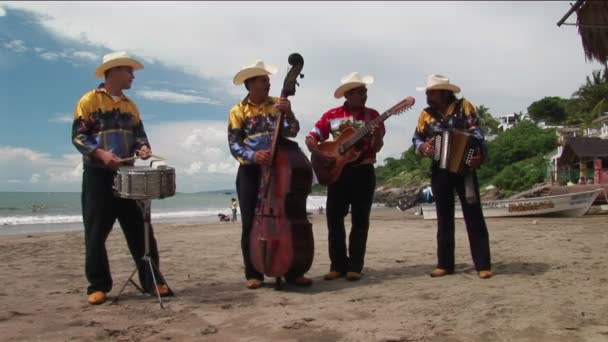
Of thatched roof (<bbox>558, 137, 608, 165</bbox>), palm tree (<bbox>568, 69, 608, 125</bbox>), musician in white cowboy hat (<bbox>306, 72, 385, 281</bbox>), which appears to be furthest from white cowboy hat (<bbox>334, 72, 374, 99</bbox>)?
palm tree (<bbox>568, 69, 608, 125</bbox>)

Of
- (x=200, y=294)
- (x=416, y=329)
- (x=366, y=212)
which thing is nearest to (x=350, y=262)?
(x=366, y=212)

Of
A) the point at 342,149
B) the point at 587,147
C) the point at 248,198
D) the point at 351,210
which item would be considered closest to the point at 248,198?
the point at 248,198

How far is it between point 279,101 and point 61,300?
8.91 ft

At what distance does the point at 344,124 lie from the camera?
5414 millimetres

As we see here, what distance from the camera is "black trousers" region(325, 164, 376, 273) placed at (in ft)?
17.7

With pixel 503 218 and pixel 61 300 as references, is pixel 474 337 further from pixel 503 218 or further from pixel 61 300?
pixel 503 218

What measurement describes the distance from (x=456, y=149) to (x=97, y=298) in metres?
3.70

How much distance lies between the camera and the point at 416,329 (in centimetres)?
338

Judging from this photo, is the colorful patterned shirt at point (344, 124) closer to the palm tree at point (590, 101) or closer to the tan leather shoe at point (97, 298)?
the tan leather shoe at point (97, 298)

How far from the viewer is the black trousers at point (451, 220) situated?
17.6ft

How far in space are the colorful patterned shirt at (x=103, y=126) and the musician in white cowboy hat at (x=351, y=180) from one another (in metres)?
1.84

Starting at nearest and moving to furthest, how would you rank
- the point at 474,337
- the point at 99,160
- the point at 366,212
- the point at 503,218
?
the point at 474,337 → the point at 99,160 → the point at 366,212 → the point at 503,218

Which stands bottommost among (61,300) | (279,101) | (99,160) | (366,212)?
(61,300)

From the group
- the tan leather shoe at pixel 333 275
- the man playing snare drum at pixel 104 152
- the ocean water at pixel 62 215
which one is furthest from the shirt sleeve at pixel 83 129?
the tan leather shoe at pixel 333 275
